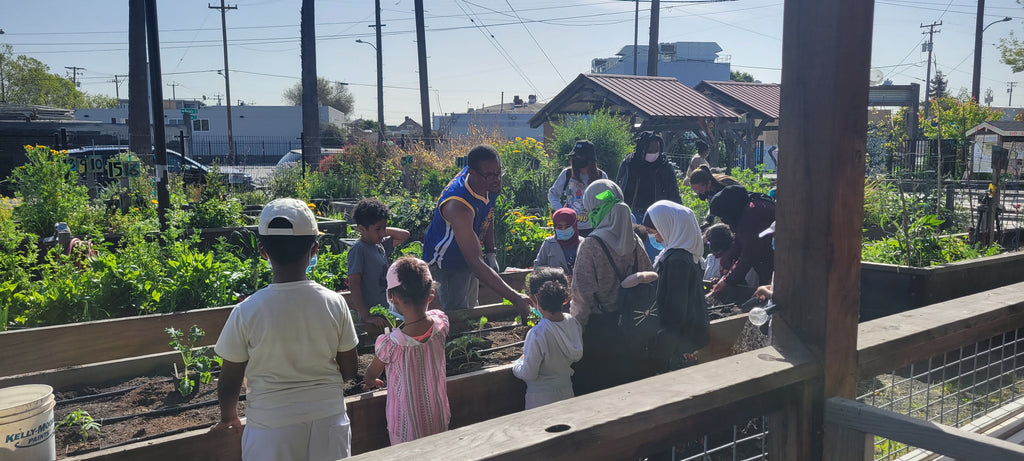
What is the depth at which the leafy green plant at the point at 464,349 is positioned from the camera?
13.4ft

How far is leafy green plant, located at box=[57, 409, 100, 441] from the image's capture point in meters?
3.16

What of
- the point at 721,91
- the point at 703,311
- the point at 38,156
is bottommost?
the point at 703,311

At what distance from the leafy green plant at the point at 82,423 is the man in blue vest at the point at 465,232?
6.81ft

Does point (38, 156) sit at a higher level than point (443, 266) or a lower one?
higher

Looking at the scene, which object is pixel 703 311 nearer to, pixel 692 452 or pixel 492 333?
pixel 692 452

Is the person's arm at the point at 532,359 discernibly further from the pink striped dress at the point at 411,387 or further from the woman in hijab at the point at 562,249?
the woman in hijab at the point at 562,249

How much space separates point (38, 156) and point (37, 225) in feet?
2.60

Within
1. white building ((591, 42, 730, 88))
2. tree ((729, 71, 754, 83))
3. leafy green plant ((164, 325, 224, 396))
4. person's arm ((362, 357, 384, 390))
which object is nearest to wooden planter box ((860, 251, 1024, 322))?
person's arm ((362, 357, 384, 390))

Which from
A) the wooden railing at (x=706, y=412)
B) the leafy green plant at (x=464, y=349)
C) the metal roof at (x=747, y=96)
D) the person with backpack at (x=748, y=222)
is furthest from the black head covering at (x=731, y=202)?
the metal roof at (x=747, y=96)

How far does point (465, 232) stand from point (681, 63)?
8517cm

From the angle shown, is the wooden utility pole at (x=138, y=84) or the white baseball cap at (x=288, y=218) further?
the wooden utility pole at (x=138, y=84)

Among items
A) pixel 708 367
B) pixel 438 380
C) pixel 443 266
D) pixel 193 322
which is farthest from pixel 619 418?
pixel 193 322

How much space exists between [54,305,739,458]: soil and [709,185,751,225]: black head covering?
1880 millimetres

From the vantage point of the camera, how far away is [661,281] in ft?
12.6
